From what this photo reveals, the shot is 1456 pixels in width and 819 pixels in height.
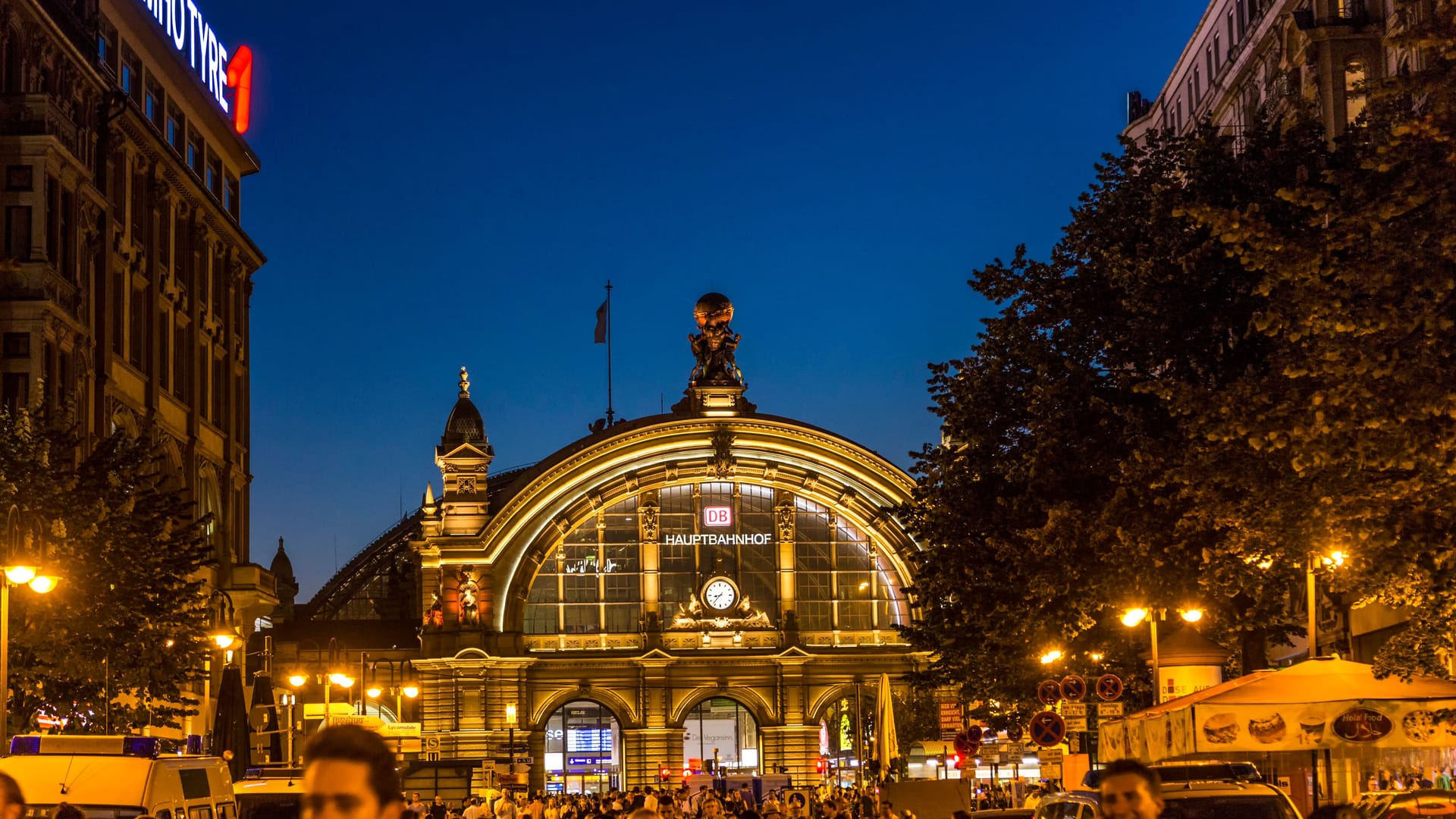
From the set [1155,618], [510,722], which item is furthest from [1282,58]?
[510,722]

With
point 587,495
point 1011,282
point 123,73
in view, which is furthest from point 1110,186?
point 587,495

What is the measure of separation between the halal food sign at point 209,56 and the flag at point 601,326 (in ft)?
98.8

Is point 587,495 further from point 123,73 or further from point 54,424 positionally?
point 54,424

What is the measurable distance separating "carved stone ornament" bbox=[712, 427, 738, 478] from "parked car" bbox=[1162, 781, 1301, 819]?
2467 inches

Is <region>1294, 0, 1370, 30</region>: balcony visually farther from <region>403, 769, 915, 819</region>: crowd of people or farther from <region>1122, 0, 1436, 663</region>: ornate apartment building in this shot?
<region>403, 769, 915, 819</region>: crowd of people

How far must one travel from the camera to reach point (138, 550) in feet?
116

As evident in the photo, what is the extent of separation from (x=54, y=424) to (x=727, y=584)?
46.0 meters

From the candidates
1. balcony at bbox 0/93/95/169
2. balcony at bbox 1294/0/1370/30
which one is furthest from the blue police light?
balcony at bbox 1294/0/1370/30

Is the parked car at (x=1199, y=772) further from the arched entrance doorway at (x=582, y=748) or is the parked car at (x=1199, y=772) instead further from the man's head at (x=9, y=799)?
the arched entrance doorway at (x=582, y=748)

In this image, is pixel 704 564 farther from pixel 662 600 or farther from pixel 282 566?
pixel 282 566

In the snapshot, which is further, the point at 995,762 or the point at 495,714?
the point at 495,714

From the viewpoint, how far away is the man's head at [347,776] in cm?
554

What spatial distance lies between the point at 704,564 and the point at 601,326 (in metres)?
16.2

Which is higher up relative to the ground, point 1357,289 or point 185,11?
point 185,11
